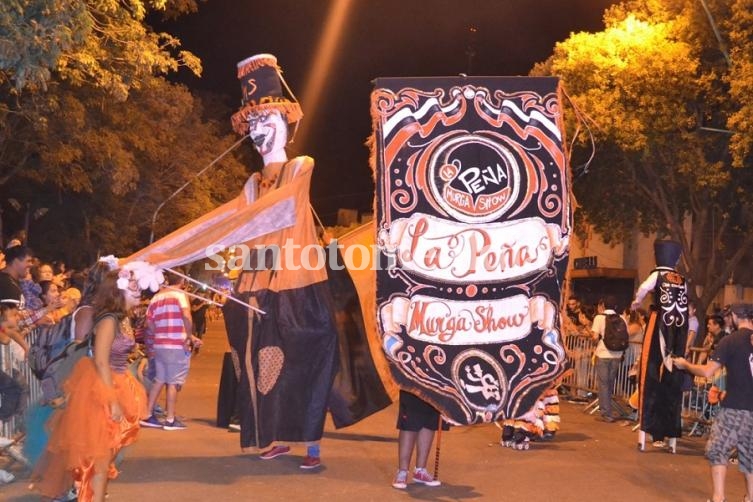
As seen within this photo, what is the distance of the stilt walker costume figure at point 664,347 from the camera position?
10742 mm

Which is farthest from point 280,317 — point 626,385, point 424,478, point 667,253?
point 626,385

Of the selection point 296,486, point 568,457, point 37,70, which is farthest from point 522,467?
point 37,70

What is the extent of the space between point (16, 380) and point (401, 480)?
332 centimetres

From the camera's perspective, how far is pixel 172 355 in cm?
1126

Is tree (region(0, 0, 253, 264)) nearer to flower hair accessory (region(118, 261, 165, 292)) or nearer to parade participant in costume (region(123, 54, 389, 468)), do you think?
parade participant in costume (region(123, 54, 389, 468))

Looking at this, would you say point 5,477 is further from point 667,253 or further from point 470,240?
point 667,253

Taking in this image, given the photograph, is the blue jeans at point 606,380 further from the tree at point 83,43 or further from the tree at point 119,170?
the tree at point 119,170

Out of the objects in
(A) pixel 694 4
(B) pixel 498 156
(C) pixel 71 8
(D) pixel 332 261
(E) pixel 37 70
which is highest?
(A) pixel 694 4

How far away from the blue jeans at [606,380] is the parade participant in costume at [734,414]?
5.45 m

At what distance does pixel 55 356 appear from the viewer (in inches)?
284

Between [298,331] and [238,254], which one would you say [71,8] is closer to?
[238,254]

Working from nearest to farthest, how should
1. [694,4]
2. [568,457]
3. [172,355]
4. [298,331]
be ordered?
[298,331], [568,457], [172,355], [694,4]

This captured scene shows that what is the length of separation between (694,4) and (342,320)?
499 inches

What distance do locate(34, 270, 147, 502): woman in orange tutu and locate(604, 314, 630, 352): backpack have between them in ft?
27.5
